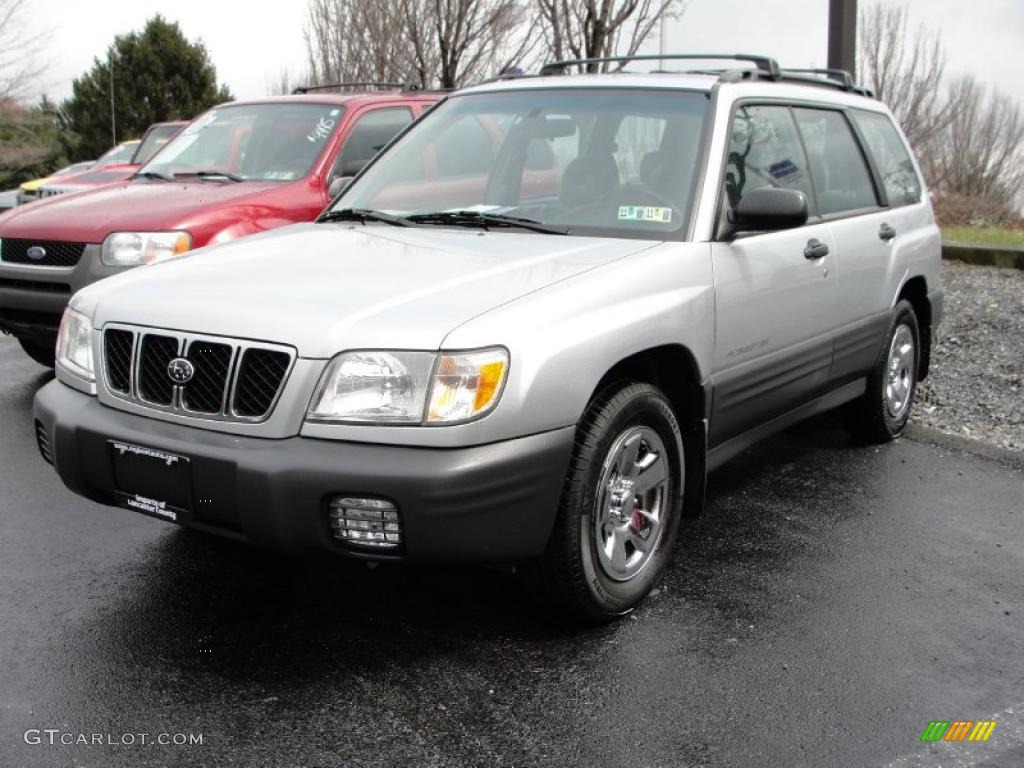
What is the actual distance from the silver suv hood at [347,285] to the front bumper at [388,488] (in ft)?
0.99

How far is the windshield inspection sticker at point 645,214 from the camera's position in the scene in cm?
411

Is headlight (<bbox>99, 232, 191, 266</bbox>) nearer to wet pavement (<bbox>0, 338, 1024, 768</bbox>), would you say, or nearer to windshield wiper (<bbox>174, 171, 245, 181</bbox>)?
windshield wiper (<bbox>174, 171, 245, 181</bbox>)

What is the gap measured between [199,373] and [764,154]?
2509 mm

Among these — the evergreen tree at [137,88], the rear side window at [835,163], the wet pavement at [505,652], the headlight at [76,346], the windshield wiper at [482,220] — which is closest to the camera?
the wet pavement at [505,652]

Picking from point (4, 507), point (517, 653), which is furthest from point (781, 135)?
point (4, 507)

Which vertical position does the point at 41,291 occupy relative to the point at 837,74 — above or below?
below

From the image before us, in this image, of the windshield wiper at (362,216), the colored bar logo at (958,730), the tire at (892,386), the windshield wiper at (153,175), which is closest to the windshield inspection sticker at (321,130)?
the windshield wiper at (153,175)

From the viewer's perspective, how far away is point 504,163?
15.3 ft

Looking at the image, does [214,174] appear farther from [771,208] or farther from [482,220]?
[771,208]

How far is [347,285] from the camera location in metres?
3.49

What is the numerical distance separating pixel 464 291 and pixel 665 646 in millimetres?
1289

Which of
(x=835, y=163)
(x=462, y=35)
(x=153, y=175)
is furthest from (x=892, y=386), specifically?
(x=462, y=35)

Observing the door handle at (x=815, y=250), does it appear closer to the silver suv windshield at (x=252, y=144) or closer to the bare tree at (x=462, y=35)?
the silver suv windshield at (x=252, y=144)

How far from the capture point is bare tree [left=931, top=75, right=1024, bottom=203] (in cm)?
2725
